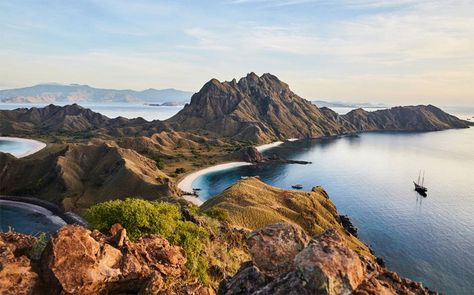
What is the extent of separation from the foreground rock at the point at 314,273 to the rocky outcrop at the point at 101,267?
19.8 feet

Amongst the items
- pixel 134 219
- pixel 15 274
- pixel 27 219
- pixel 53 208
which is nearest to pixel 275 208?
pixel 134 219

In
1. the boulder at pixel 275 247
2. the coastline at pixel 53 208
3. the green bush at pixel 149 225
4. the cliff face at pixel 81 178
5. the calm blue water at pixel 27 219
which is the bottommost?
the calm blue water at pixel 27 219

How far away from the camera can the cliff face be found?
151m

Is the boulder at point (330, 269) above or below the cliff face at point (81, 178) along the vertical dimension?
above

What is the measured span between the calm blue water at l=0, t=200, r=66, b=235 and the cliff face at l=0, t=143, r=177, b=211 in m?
7.24

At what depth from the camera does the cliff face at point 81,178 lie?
15138 centimetres

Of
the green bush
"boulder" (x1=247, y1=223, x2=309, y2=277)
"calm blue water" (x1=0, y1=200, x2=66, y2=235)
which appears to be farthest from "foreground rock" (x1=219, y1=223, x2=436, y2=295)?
"calm blue water" (x1=0, y1=200, x2=66, y2=235)

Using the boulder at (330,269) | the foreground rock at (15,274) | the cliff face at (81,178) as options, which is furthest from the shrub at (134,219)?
the cliff face at (81,178)

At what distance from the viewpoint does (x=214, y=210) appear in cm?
10212

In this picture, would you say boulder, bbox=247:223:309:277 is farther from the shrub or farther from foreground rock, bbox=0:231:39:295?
the shrub

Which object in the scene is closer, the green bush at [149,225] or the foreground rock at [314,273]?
the foreground rock at [314,273]

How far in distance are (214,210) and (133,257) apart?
72.4m

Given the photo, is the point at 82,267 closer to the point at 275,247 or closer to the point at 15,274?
the point at 15,274

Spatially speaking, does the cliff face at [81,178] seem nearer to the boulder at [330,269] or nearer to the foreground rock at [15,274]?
the foreground rock at [15,274]
